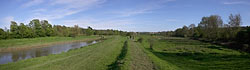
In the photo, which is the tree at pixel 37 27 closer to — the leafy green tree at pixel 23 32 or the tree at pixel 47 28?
the tree at pixel 47 28

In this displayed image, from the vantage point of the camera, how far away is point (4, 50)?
32812 millimetres

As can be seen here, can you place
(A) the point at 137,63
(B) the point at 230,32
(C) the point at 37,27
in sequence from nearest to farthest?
(A) the point at 137,63 < (B) the point at 230,32 < (C) the point at 37,27

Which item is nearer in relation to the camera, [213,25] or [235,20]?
[235,20]

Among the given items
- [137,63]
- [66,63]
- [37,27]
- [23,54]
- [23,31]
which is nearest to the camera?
[137,63]

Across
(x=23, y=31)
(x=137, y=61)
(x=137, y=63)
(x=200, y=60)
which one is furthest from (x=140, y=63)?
(x=23, y=31)

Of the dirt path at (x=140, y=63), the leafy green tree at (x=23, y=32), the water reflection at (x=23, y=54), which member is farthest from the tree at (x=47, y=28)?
the dirt path at (x=140, y=63)

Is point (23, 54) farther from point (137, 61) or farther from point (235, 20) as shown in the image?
point (235, 20)

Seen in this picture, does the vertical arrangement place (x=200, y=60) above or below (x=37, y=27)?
below

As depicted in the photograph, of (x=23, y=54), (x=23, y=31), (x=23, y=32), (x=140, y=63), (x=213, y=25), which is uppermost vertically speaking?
(x=213, y=25)

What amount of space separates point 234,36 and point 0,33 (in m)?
62.4

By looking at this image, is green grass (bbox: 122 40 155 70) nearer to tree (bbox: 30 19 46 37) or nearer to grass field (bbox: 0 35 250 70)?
grass field (bbox: 0 35 250 70)

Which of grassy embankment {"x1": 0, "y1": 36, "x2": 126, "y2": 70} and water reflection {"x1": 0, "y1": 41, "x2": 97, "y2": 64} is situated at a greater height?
grassy embankment {"x1": 0, "y1": 36, "x2": 126, "y2": 70}

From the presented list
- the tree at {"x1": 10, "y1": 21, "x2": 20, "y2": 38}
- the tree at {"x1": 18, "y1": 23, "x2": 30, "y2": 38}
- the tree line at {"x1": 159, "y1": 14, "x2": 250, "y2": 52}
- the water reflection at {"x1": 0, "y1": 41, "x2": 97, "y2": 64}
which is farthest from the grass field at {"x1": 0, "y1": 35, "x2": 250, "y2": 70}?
the tree at {"x1": 18, "y1": 23, "x2": 30, "y2": 38}

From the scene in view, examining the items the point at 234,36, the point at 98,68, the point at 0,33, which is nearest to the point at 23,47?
the point at 0,33
